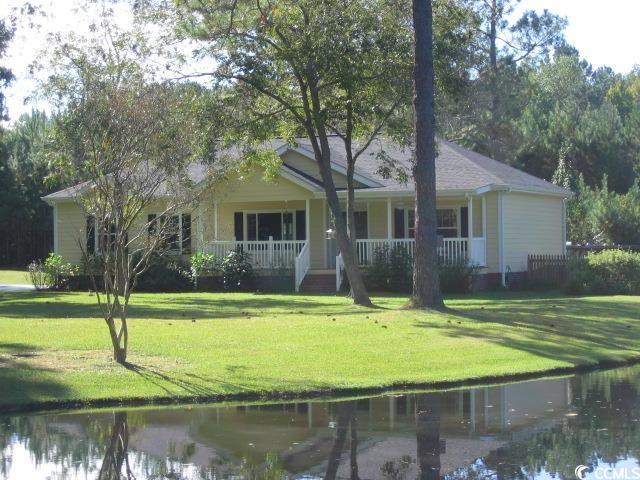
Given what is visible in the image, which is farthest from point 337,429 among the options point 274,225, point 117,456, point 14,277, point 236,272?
point 14,277

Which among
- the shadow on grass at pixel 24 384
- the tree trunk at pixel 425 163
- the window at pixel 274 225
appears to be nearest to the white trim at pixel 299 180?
the window at pixel 274 225

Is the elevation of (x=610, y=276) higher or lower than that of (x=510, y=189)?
lower

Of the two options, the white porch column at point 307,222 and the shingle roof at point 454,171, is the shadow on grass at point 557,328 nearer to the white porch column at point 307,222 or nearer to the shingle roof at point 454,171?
the shingle roof at point 454,171

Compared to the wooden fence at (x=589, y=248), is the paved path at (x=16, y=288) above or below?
below

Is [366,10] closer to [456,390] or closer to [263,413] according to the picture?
[456,390]

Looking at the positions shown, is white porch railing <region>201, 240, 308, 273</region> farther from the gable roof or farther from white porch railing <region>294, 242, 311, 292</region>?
the gable roof

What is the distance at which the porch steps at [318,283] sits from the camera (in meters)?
34.3

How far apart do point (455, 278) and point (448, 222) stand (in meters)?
3.87

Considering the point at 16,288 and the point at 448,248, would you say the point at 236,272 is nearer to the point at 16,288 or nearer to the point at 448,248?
the point at 448,248

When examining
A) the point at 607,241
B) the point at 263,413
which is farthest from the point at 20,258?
the point at 263,413

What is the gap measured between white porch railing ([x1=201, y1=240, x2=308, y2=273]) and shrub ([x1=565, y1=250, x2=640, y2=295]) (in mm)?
9385

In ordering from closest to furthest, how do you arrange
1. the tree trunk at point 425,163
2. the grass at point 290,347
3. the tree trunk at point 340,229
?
the grass at point 290,347 → the tree trunk at point 425,163 → the tree trunk at point 340,229

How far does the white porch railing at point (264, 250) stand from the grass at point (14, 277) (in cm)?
1060

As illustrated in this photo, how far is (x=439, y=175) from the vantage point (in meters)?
35.0
